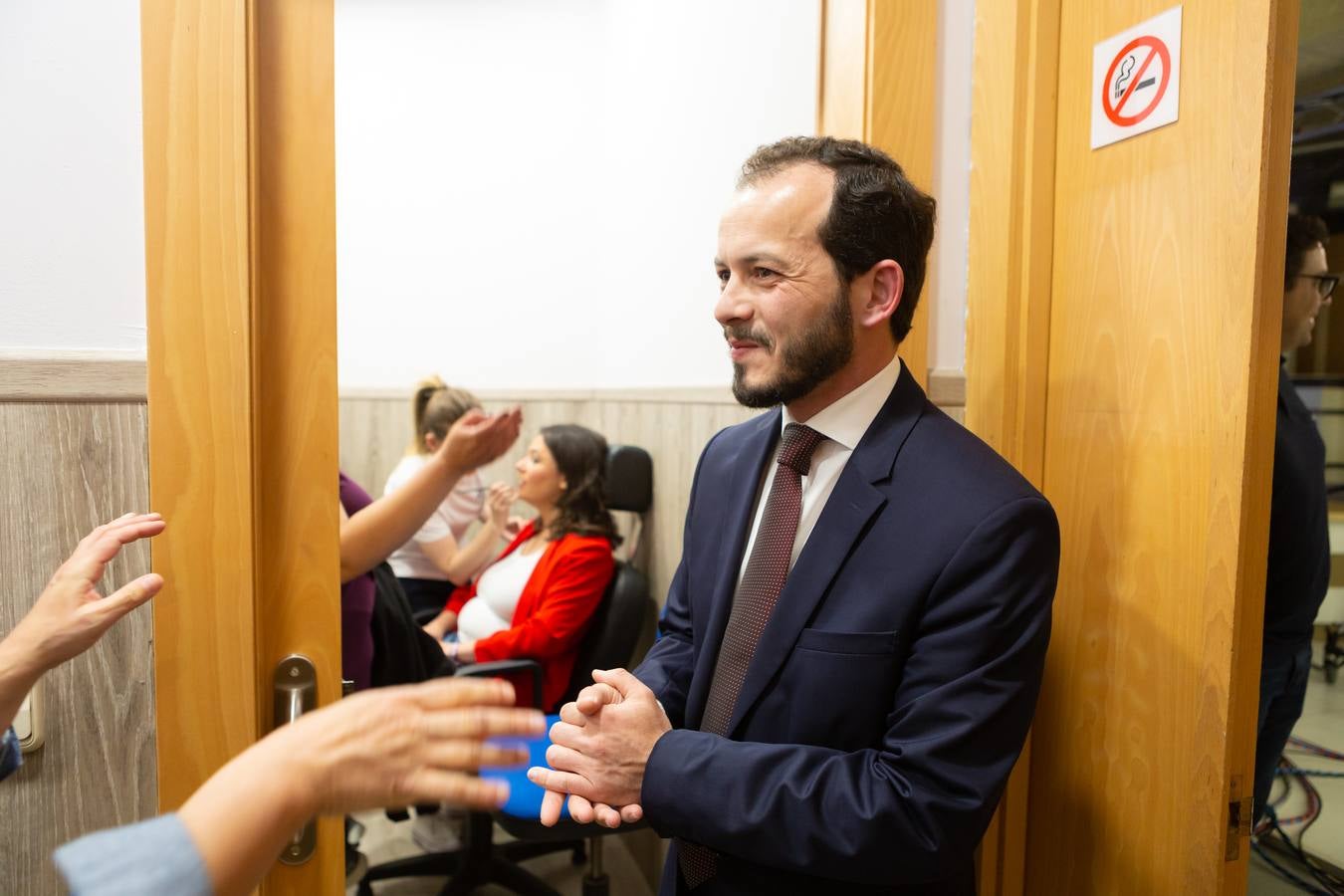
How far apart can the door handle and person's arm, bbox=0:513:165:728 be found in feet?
0.80

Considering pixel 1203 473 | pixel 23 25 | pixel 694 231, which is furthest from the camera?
pixel 694 231

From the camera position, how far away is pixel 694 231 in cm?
250

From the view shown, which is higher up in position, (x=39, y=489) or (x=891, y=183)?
(x=891, y=183)

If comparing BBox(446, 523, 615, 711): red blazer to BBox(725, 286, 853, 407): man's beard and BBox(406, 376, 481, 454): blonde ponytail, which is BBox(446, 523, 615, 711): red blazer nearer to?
BBox(406, 376, 481, 454): blonde ponytail

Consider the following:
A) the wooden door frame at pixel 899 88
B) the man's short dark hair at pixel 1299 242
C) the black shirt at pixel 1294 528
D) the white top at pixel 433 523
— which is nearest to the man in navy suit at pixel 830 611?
the wooden door frame at pixel 899 88

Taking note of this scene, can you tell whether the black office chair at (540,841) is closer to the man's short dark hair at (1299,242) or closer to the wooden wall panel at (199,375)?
the wooden wall panel at (199,375)

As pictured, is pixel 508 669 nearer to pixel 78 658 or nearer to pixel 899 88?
pixel 78 658

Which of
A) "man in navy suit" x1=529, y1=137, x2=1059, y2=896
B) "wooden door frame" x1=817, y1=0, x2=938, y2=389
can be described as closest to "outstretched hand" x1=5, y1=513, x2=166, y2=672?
"man in navy suit" x1=529, y1=137, x2=1059, y2=896

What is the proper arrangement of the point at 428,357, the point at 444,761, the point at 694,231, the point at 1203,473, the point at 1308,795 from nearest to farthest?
the point at 444,761
the point at 1203,473
the point at 694,231
the point at 1308,795
the point at 428,357

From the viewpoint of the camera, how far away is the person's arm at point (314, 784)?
566 mm

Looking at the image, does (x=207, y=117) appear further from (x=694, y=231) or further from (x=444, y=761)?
(x=694, y=231)

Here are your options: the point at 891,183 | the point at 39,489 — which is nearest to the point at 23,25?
the point at 39,489

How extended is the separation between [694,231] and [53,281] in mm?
1779

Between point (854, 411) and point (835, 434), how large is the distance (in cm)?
4
